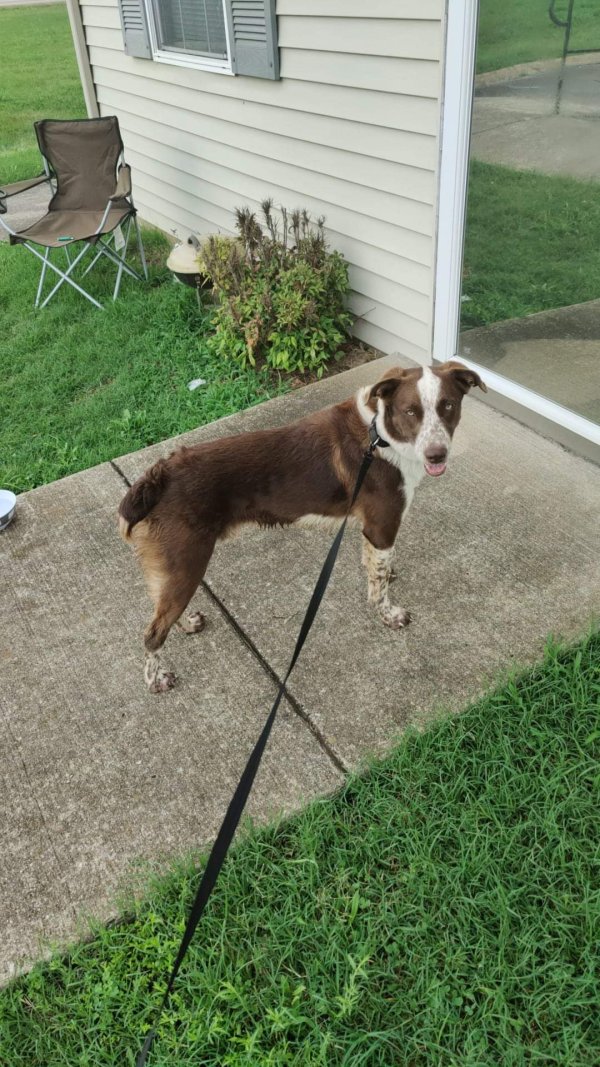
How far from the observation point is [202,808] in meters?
2.30

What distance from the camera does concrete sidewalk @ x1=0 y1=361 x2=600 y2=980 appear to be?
7.42ft

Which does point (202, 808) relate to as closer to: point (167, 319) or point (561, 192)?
point (561, 192)

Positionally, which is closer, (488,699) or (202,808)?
(202,808)

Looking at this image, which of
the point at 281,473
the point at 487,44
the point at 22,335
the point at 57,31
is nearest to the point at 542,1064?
the point at 281,473

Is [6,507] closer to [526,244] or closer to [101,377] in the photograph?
[101,377]

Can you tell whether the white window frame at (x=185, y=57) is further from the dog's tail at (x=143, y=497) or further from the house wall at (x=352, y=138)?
the dog's tail at (x=143, y=497)

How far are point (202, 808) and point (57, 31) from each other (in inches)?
1143

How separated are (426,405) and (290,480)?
0.57 meters

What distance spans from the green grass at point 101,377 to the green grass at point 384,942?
108 inches

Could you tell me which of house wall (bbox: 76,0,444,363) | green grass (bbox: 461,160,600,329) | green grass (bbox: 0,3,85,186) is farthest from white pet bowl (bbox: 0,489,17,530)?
green grass (bbox: 0,3,85,186)

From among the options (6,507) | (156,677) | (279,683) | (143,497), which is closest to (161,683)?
(156,677)

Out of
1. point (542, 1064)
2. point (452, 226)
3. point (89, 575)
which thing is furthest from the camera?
point (452, 226)

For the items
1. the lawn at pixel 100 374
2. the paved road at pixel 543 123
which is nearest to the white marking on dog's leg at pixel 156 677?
the lawn at pixel 100 374

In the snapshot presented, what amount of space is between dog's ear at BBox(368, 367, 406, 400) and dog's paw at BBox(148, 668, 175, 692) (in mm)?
1254
